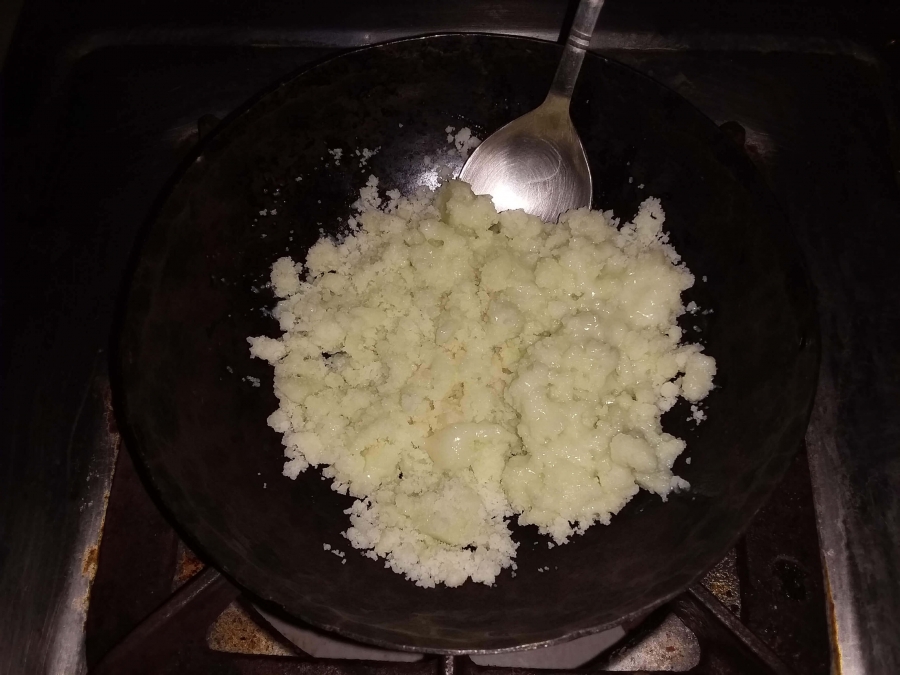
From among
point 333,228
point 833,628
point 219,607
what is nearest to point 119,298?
point 333,228

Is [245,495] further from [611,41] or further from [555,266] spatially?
[611,41]

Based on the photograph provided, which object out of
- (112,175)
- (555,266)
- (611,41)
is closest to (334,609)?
(555,266)

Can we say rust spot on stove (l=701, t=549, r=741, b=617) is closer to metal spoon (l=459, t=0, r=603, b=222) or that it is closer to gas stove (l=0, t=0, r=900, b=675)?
gas stove (l=0, t=0, r=900, b=675)

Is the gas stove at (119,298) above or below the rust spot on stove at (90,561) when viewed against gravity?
above

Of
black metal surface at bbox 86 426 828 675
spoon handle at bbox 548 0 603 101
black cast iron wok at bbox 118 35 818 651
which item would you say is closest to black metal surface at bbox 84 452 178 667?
black metal surface at bbox 86 426 828 675

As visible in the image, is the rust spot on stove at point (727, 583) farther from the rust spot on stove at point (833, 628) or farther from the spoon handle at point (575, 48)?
the spoon handle at point (575, 48)

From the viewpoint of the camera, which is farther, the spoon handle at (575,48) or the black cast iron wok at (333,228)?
the spoon handle at (575,48)

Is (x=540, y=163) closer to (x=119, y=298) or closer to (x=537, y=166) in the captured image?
(x=537, y=166)

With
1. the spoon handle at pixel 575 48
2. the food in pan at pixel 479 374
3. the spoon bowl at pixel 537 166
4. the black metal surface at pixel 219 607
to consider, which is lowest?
the black metal surface at pixel 219 607

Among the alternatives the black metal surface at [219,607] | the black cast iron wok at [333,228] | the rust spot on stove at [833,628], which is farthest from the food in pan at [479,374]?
the rust spot on stove at [833,628]
